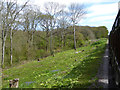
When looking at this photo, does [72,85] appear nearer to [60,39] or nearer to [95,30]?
[60,39]

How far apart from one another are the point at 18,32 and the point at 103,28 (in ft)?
111

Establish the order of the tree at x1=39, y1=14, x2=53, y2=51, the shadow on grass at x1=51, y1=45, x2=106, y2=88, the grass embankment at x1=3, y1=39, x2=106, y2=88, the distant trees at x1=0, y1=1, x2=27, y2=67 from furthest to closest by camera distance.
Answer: the tree at x1=39, y1=14, x2=53, y2=51 → the distant trees at x1=0, y1=1, x2=27, y2=67 → the grass embankment at x1=3, y1=39, x2=106, y2=88 → the shadow on grass at x1=51, y1=45, x2=106, y2=88

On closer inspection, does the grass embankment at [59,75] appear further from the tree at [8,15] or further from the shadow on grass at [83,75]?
the tree at [8,15]

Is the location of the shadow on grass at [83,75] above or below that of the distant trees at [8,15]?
below

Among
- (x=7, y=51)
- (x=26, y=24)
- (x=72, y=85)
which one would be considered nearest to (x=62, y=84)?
(x=72, y=85)

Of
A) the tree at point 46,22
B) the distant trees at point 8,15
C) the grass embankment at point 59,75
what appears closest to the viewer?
the grass embankment at point 59,75

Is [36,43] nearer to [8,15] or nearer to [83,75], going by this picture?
[8,15]

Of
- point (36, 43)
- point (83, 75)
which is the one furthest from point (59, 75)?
point (36, 43)

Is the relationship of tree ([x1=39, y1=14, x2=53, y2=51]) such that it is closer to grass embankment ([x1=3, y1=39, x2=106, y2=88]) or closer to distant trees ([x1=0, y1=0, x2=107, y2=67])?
distant trees ([x1=0, y1=0, x2=107, y2=67])

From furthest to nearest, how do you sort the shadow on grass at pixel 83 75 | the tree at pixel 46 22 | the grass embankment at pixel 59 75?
1. the tree at pixel 46 22
2. the grass embankment at pixel 59 75
3. the shadow on grass at pixel 83 75

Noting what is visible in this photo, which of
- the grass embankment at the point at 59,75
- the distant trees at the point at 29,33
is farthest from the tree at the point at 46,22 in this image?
the grass embankment at the point at 59,75

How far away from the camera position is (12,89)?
5488 mm

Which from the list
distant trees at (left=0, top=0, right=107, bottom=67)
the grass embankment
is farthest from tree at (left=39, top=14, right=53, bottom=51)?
the grass embankment

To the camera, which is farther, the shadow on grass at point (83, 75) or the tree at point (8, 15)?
the tree at point (8, 15)
